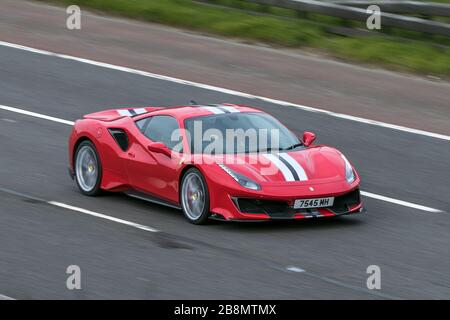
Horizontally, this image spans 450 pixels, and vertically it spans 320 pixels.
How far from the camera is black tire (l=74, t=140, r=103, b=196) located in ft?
45.3

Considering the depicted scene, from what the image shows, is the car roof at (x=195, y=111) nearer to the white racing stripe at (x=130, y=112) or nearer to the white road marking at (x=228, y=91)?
the white racing stripe at (x=130, y=112)

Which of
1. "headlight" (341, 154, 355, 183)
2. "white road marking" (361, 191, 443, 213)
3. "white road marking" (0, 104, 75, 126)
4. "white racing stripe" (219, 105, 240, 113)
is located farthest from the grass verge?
"headlight" (341, 154, 355, 183)

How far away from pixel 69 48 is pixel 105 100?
306cm

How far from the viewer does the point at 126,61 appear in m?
20.6

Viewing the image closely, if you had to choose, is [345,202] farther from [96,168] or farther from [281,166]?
[96,168]

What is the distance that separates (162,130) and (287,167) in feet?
5.80

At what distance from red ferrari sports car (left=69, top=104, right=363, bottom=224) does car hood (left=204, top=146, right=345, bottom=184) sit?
0.4 inches

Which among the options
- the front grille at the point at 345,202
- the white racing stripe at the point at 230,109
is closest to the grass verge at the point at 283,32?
the white racing stripe at the point at 230,109

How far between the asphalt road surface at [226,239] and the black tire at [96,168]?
15cm

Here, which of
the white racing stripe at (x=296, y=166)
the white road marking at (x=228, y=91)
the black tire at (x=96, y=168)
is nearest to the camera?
the white racing stripe at (x=296, y=166)

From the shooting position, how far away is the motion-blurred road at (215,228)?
10.3m

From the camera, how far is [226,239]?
11891 millimetres

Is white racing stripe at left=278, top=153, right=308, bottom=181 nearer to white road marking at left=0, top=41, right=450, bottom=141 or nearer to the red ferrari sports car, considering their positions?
the red ferrari sports car

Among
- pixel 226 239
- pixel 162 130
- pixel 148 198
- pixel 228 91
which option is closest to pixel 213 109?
pixel 162 130
